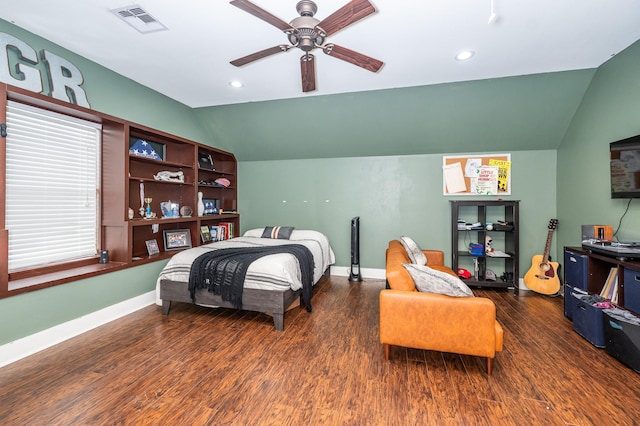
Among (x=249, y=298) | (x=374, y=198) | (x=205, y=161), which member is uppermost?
(x=205, y=161)

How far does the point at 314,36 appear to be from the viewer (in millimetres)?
1840

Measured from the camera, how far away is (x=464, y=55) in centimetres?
260

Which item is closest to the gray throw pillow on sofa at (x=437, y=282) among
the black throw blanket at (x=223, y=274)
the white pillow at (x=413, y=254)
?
the white pillow at (x=413, y=254)

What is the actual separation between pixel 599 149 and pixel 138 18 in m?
4.63

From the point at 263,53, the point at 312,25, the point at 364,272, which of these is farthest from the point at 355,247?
the point at 312,25

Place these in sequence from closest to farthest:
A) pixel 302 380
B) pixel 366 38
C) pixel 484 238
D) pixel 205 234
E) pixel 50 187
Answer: pixel 302 380, pixel 366 38, pixel 50 187, pixel 484 238, pixel 205 234

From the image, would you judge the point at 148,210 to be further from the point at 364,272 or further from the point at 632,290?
the point at 632,290

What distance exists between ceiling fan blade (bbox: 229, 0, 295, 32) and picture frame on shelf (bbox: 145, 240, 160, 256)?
122 inches

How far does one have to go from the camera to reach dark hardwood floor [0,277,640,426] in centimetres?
163

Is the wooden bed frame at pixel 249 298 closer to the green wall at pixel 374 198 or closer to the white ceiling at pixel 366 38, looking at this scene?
the green wall at pixel 374 198

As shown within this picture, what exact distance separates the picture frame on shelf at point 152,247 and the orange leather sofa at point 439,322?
3062 millimetres

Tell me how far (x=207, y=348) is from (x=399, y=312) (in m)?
1.66

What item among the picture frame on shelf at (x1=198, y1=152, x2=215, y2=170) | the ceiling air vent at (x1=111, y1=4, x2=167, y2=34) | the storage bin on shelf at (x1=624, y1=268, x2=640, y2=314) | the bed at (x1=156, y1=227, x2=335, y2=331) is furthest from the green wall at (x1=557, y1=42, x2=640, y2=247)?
the picture frame on shelf at (x1=198, y1=152, x2=215, y2=170)

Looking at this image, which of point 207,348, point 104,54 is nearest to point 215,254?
point 207,348
